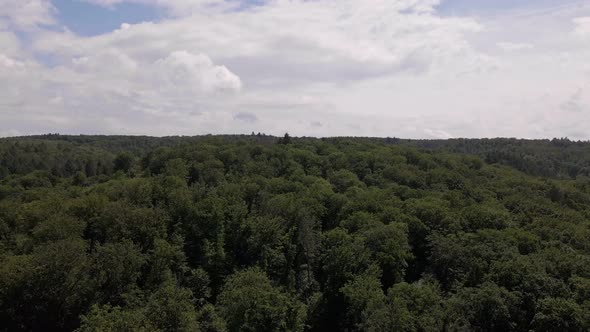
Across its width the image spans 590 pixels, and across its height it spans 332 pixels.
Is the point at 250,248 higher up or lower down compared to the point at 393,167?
lower down

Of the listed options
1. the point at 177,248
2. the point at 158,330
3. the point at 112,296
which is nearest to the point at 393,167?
the point at 177,248

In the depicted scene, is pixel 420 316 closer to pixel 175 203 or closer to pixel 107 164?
pixel 175 203

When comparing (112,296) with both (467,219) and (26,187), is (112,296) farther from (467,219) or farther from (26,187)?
(26,187)

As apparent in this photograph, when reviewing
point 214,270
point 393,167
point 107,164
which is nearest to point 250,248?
point 214,270

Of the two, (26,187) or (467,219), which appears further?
(26,187)

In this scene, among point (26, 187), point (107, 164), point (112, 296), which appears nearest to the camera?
point (112, 296)

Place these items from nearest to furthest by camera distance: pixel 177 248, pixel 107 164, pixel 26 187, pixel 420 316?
pixel 420 316 → pixel 177 248 → pixel 26 187 → pixel 107 164
